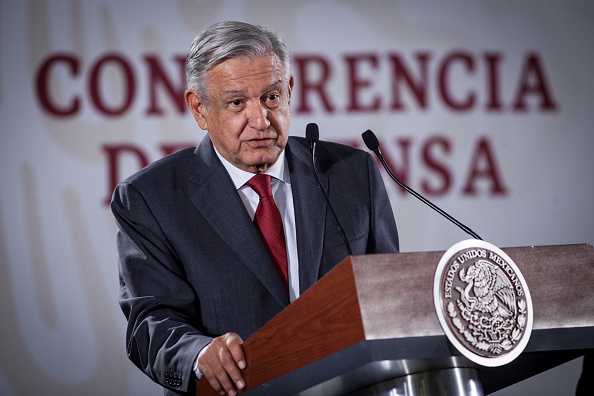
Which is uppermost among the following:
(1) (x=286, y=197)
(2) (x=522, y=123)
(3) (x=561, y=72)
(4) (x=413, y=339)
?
(3) (x=561, y=72)

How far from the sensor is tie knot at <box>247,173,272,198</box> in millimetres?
1874

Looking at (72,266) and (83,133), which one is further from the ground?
(83,133)

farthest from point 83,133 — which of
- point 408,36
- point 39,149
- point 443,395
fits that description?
point 443,395

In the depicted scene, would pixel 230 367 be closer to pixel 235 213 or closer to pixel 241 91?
pixel 235 213

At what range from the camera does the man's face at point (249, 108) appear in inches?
70.5

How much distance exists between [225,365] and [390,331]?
383mm

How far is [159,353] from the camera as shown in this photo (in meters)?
1.45

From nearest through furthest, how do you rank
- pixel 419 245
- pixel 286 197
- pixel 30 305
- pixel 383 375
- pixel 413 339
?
1. pixel 413 339
2. pixel 383 375
3. pixel 286 197
4. pixel 30 305
5. pixel 419 245

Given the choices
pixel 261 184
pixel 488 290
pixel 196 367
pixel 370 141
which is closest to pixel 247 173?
pixel 261 184

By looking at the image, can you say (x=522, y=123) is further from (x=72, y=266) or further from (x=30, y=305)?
(x=30, y=305)

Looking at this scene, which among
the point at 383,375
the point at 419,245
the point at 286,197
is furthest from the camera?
the point at 419,245

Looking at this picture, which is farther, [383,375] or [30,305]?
[30,305]

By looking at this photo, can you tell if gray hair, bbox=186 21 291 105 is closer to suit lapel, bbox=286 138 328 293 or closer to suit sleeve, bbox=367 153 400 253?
suit lapel, bbox=286 138 328 293

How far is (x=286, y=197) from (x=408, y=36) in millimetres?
1772
